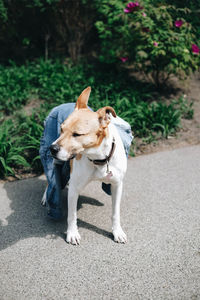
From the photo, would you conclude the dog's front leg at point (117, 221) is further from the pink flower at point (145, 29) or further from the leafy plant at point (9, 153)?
the pink flower at point (145, 29)

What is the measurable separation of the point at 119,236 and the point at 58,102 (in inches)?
128

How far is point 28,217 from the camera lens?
11.7 ft

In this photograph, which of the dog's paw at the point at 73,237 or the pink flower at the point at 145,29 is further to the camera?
the pink flower at the point at 145,29

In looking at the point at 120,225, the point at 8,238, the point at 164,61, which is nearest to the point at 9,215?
the point at 8,238

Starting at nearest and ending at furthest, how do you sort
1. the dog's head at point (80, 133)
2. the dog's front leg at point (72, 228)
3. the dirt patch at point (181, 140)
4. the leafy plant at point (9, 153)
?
1. the dog's head at point (80, 133)
2. the dog's front leg at point (72, 228)
3. the leafy plant at point (9, 153)
4. the dirt patch at point (181, 140)

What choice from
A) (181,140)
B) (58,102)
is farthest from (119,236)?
(58,102)

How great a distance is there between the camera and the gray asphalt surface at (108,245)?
2611 mm

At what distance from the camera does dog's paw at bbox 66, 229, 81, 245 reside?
312 centimetres

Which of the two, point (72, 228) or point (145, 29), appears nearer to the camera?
point (72, 228)

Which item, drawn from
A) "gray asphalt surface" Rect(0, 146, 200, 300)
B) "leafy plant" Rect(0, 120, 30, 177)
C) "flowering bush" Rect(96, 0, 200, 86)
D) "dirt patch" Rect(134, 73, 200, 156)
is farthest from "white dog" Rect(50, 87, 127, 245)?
"flowering bush" Rect(96, 0, 200, 86)

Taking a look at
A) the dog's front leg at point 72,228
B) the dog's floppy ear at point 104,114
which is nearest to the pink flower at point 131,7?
the dog's floppy ear at point 104,114

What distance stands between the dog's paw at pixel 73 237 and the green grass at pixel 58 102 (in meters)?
1.51

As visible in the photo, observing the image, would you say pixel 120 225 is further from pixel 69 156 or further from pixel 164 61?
pixel 164 61

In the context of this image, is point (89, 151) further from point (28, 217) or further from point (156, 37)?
point (156, 37)
